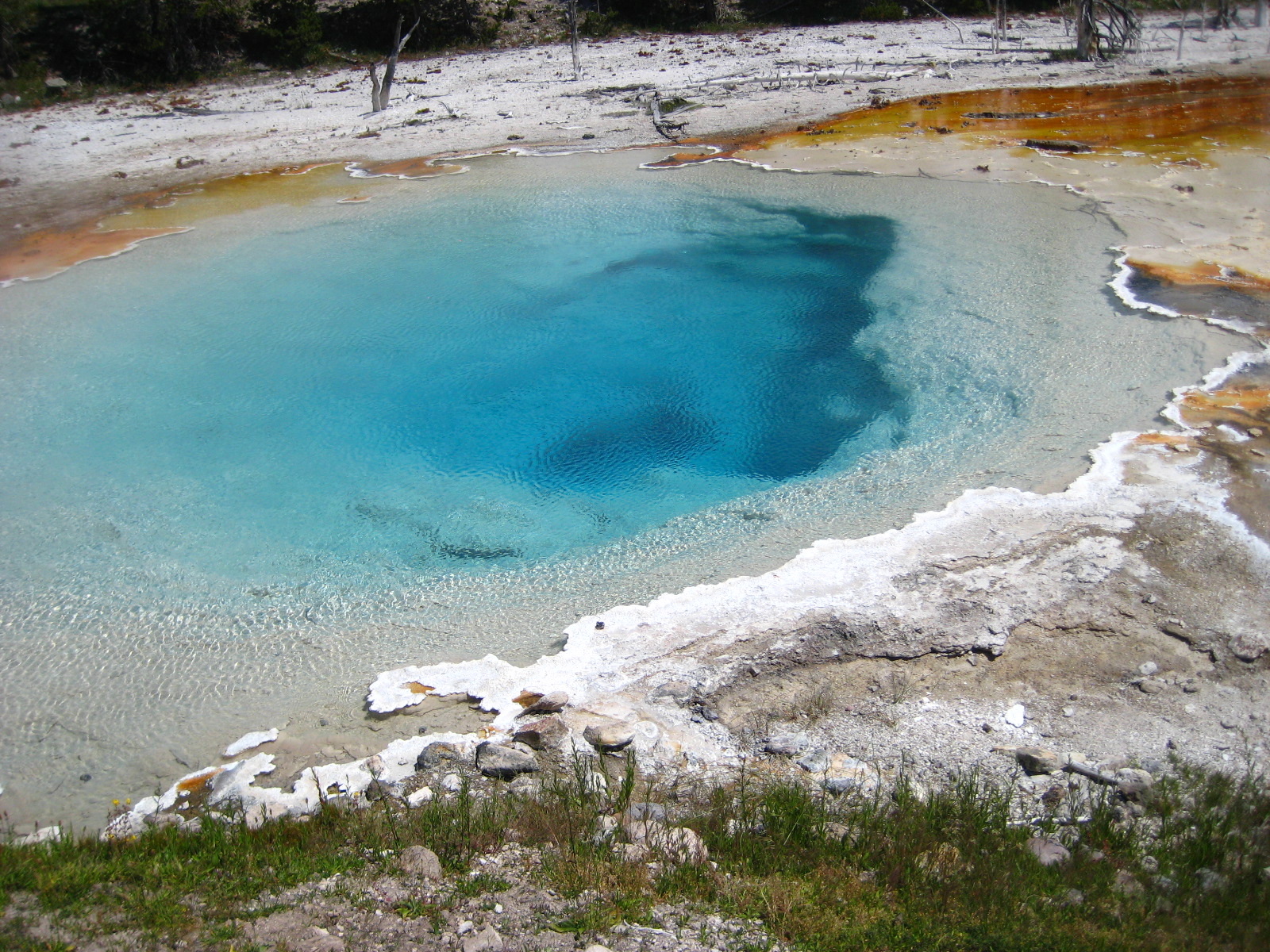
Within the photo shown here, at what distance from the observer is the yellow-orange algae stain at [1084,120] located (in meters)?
10.4

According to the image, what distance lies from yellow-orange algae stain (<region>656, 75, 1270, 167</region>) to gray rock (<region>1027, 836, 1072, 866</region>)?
9040mm

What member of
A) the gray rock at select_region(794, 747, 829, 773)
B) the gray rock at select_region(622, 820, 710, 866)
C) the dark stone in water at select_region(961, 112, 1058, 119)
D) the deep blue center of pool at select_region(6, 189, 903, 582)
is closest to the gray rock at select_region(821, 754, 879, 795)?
the gray rock at select_region(794, 747, 829, 773)

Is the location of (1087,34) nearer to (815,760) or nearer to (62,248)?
(62,248)

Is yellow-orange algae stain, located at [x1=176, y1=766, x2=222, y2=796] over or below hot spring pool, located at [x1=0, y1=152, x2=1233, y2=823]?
below

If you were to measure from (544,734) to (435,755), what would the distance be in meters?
0.41

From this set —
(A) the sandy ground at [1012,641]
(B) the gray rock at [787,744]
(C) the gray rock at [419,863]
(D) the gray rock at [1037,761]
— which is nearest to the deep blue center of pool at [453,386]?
(A) the sandy ground at [1012,641]

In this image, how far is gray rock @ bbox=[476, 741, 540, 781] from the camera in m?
3.31

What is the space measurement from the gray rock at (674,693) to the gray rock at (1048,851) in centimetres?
135

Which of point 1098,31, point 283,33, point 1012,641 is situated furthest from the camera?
point 283,33

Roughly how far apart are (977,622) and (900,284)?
419 cm

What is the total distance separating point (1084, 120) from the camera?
11.4 m

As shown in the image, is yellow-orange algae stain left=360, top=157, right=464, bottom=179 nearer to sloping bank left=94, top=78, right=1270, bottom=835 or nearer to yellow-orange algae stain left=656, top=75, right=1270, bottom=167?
yellow-orange algae stain left=656, top=75, right=1270, bottom=167

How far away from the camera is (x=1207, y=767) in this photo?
3.08 m

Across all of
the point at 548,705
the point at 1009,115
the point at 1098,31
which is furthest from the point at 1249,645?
the point at 1098,31
